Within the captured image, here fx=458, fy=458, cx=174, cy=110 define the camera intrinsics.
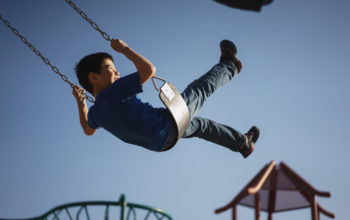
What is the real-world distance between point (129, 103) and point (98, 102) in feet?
0.86

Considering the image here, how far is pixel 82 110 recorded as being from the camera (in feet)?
14.5

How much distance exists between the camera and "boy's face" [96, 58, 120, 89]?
3.85 meters

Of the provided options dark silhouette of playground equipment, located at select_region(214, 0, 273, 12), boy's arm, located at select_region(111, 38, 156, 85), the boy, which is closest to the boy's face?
the boy

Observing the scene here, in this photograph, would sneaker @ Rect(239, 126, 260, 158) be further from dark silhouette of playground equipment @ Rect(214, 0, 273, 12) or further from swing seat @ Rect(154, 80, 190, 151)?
dark silhouette of playground equipment @ Rect(214, 0, 273, 12)

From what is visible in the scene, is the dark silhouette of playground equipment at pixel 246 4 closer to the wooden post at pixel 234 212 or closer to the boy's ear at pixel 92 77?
the boy's ear at pixel 92 77

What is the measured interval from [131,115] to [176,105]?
1.18 feet

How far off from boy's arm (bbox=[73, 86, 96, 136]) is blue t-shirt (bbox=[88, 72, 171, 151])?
0.69 meters

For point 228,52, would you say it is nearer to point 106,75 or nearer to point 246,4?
point 106,75

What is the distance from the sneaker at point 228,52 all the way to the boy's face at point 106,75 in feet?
3.44

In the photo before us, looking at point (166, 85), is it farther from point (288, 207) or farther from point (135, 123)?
point (288, 207)

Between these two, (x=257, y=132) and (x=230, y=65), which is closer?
(x=230, y=65)

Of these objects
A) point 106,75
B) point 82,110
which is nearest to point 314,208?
point 106,75

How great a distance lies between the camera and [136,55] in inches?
136

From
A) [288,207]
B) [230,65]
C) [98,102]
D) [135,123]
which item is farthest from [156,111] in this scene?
[288,207]
